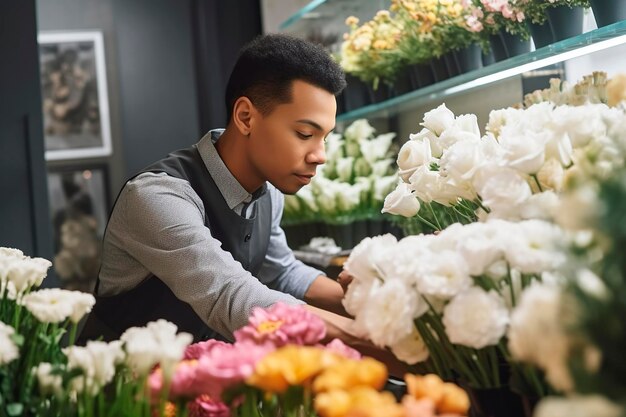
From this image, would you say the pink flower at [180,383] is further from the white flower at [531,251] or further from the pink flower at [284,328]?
the white flower at [531,251]

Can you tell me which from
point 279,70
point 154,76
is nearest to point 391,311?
point 279,70

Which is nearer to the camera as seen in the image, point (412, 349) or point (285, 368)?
point (285, 368)

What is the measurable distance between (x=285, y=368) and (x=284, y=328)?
0.17 m

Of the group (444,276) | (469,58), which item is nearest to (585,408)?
(444,276)

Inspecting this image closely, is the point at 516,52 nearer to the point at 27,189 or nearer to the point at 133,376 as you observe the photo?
the point at 133,376

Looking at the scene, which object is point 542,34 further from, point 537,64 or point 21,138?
point 21,138

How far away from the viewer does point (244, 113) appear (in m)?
1.86

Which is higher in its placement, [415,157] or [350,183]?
[415,157]

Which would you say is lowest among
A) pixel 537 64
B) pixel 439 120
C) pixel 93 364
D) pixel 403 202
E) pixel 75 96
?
pixel 93 364

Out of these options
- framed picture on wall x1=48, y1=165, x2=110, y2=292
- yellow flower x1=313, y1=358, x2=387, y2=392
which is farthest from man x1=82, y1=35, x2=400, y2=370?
framed picture on wall x1=48, y1=165, x2=110, y2=292

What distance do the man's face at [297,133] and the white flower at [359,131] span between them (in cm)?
124

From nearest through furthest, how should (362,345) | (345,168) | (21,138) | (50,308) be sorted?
(50,308)
(362,345)
(345,168)
(21,138)

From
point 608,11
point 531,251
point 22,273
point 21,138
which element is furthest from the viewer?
point 21,138

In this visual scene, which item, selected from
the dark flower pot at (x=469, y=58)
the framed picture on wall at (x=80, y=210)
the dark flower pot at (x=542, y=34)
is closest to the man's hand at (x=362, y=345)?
the dark flower pot at (x=542, y=34)
